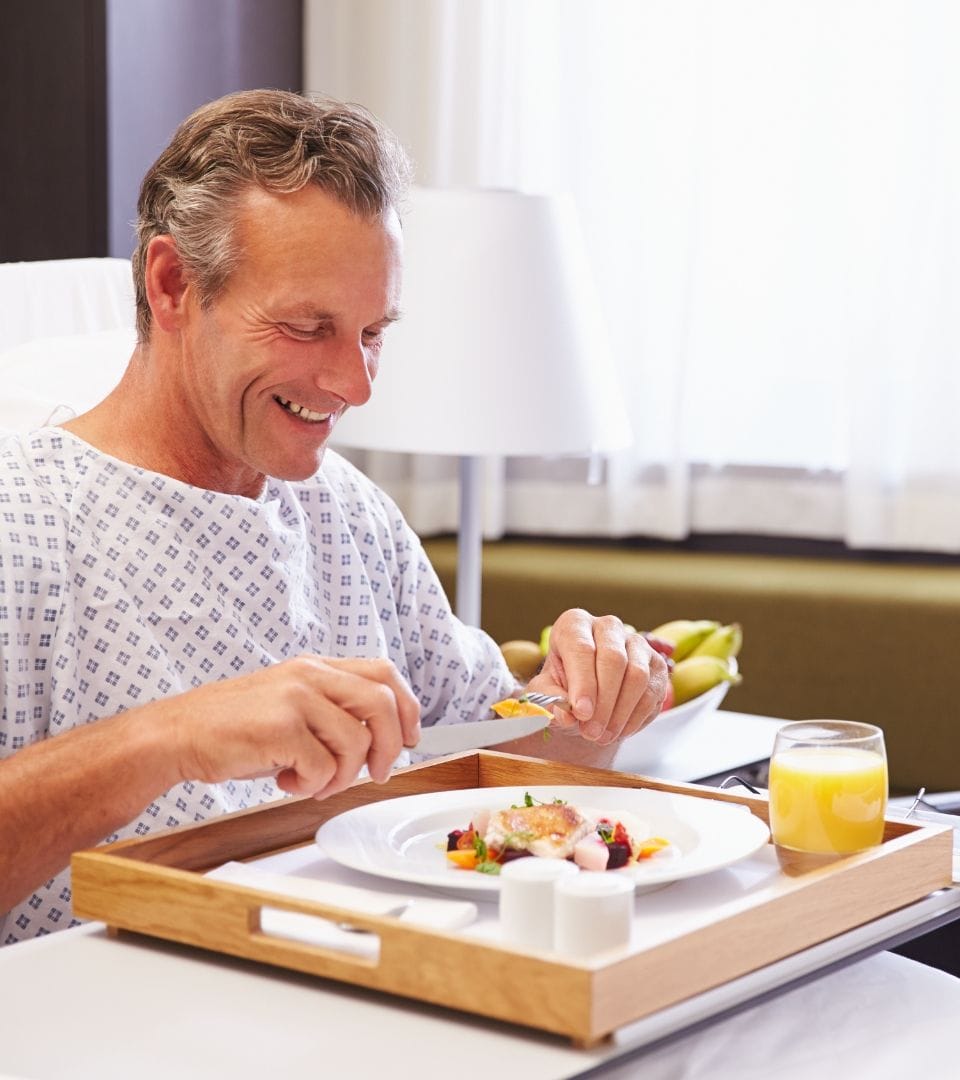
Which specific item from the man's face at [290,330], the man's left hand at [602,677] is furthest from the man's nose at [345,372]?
the man's left hand at [602,677]

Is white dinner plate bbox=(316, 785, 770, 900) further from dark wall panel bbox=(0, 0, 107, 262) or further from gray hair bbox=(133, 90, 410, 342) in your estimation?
dark wall panel bbox=(0, 0, 107, 262)

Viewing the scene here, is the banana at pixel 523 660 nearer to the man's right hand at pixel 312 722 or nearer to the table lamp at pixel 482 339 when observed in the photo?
the table lamp at pixel 482 339

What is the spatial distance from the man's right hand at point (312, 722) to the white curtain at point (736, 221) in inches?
86.5

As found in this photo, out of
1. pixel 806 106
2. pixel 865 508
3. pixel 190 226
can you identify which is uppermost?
pixel 806 106

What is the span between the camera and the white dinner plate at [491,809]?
42.0 inches

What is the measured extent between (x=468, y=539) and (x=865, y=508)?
1087 millimetres

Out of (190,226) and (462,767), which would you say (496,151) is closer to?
(190,226)

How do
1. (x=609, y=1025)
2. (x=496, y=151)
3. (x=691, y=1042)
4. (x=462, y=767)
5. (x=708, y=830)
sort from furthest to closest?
(x=496, y=151)
(x=462, y=767)
(x=708, y=830)
(x=691, y=1042)
(x=609, y=1025)

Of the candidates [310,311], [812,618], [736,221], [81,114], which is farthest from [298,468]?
[736,221]

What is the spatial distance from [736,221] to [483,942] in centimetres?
257

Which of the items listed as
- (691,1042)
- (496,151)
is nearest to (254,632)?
(691,1042)

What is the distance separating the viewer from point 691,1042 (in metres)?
1.06

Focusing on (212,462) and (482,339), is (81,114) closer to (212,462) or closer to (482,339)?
(482,339)

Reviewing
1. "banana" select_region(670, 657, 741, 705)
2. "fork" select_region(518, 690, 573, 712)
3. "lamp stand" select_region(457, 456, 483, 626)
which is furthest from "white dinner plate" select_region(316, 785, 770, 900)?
"lamp stand" select_region(457, 456, 483, 626)
